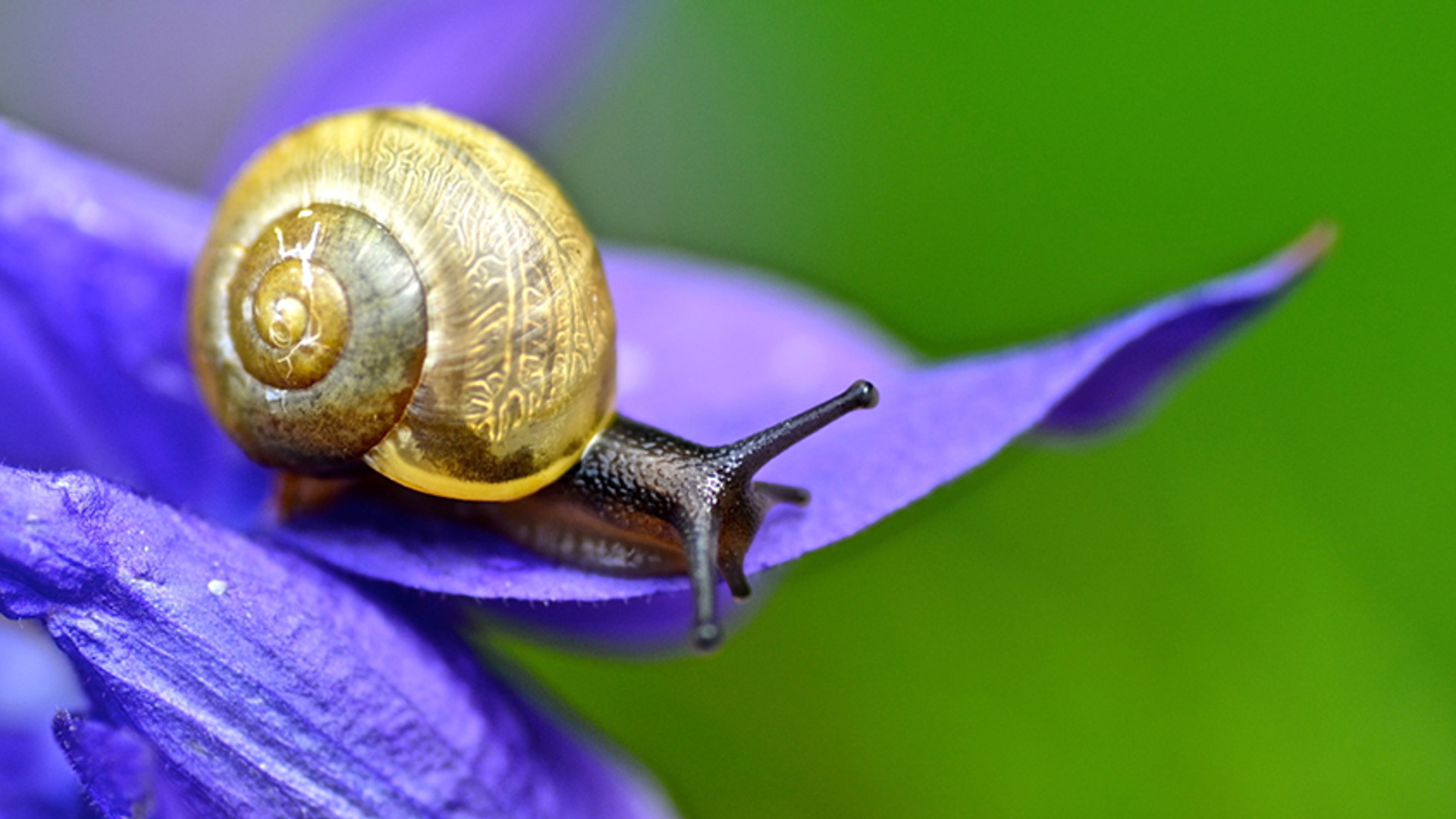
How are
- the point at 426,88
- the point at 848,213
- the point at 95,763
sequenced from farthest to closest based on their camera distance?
the point at 848,213 < the point at 426,88 < the point at 95,763

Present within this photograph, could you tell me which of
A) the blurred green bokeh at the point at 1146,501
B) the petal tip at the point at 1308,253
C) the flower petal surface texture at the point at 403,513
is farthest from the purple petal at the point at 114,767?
the petal tip at the point at 1308,253

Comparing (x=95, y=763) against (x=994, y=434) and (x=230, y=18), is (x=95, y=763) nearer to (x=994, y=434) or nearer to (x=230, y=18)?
(x=994, y=434)

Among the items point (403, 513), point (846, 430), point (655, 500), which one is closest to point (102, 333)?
point (403, 513)

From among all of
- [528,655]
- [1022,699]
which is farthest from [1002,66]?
[528,655]

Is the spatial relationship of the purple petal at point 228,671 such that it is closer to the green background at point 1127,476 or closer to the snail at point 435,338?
the snail at point 435,338

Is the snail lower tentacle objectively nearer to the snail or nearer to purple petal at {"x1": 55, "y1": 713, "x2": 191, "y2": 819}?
the snail

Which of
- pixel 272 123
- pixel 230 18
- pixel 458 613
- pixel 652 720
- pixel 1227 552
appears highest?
pixel 230 18
